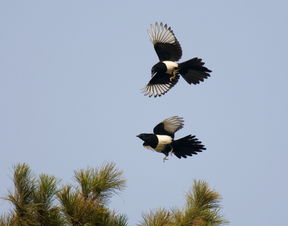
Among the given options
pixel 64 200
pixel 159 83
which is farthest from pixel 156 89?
pixel 64 200

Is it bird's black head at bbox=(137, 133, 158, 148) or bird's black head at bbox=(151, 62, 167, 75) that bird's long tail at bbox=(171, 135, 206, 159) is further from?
bird's black head at bbox=(151, 62, 167, 75)

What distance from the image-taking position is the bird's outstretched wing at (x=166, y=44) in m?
9.57

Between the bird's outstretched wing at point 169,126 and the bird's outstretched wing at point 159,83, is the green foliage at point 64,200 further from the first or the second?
the bird's outstretched wing at point 159,83

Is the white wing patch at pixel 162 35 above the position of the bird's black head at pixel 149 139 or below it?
above

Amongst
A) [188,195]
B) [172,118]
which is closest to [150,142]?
[172,118]

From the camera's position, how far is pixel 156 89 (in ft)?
31.1

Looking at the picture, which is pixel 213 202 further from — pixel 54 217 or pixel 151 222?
pixel 54 217

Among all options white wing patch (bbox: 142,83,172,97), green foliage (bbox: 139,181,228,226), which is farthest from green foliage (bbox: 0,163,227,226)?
white wing patch (bbox: 142,83,172,97)

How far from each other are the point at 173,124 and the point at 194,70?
208 cm

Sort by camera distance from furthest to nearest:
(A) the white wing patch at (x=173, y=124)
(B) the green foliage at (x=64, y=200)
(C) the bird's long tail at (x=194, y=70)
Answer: (C) the bird's long tail at (x=194, y=70)
(A) the white wing patch at (x=173, y=124)
(B) the green foliage at (x=64, y=200)

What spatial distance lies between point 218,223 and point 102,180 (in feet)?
3.84

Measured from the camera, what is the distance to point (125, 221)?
5500 mm

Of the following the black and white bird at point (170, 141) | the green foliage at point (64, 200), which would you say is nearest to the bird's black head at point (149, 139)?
the black and white bird at point (170, 141)

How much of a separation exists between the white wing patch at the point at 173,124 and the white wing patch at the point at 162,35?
2475 millimetres
